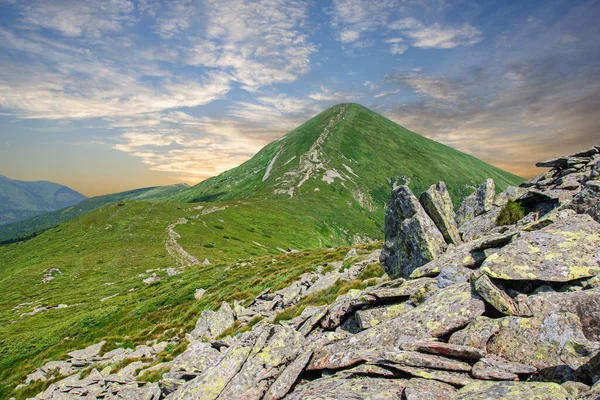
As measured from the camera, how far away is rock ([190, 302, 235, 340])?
26.6m

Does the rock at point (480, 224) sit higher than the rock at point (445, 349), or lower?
higher

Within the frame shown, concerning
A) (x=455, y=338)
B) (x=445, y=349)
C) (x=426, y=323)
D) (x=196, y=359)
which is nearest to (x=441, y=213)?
(x=426, y=323)

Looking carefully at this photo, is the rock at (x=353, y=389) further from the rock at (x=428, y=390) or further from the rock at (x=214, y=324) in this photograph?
the rock at (x=214, y=324)

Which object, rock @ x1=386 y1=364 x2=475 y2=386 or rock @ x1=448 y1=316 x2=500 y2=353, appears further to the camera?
rock @ x1=448 y1=316 x2=500 y2=353

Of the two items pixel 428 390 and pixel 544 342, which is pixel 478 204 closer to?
pixel 544 342

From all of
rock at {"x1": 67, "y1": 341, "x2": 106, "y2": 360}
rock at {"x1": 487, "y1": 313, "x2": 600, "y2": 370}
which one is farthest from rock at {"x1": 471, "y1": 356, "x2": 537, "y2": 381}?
rock at {"x1": 67, "y1": 341, "x2": 106, "y2": 360}

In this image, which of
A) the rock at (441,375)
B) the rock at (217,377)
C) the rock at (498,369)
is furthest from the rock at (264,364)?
the rock at (498,369)

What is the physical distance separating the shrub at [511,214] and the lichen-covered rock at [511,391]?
57.4ft

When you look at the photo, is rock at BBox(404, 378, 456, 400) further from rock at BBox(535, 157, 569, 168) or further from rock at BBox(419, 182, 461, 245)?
rock at BBox(535, 157, 569, 168)

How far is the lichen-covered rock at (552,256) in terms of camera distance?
1098 cm

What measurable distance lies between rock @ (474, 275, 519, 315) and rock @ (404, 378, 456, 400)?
12.1 feet

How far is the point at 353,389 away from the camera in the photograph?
8.54m

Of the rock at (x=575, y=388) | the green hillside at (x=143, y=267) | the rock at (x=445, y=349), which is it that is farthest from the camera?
the green hillside at (x=143, y=267)

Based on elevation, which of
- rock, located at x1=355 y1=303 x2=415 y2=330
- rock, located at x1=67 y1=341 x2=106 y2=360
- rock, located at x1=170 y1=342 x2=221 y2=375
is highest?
rock, located at x1=355 y1=303 x2=415 y2=330
